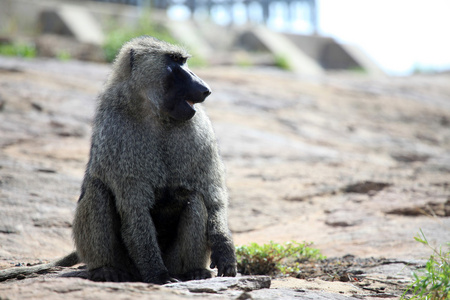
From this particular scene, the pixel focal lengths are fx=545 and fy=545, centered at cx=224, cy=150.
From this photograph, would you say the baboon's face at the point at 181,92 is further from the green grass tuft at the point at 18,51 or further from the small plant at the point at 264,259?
the green grass tuft at the point at 18,51

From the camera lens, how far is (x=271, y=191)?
6.43m

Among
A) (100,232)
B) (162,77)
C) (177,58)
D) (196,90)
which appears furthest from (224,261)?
(177,58)

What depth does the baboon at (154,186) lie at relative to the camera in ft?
11.0

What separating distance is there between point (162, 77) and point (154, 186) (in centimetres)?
74

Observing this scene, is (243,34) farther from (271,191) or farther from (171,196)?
(171,196)

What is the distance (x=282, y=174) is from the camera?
23.0 ft

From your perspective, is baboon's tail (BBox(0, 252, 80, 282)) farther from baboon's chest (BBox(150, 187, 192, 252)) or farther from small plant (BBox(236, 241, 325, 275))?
small plant (BBox(236, 241, 325, 275))

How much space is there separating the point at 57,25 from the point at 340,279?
11.4 meters

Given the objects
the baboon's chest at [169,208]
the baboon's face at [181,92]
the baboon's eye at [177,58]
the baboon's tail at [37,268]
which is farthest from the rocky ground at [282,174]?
the baboon's eye at [177,58]

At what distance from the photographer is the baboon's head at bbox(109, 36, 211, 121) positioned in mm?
3506

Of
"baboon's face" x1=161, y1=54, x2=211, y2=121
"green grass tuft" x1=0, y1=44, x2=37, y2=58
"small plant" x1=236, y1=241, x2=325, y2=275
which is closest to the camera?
"baboon's face" x1=161, y1=54, x2=211, y2=121

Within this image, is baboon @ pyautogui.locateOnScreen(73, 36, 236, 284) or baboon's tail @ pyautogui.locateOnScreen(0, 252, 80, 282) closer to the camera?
baboon @ pyautogui.locateOnScreen(73, 36, 236, 284)

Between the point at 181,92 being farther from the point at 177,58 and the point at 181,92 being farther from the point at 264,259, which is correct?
the point at 264,259

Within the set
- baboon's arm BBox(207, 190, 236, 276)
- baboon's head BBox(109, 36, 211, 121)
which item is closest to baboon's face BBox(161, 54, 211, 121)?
baboon's head BBox(109, 36, 211, 121)
